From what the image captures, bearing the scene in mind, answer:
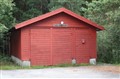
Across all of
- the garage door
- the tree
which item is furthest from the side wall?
the garage door

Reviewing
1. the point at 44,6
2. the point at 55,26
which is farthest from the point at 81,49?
the point at 44,6

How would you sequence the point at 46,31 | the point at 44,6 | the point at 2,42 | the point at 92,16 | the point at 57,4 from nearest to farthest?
the point at 46,31, the point at 92,16, the point at 2,42, the point at 57,4, the point at 44,6

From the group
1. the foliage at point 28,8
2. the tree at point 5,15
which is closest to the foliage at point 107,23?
the tree at point 5,15

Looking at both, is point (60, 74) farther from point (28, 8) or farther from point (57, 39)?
point (28, 8)

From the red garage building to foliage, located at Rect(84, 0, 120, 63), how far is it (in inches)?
38.5

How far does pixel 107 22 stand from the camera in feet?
66.6

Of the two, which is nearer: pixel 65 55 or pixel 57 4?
pixel 65 55

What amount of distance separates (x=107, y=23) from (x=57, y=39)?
3795mm

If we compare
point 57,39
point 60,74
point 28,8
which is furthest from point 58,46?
point 28,8

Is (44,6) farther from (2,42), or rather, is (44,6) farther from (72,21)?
(72,21)

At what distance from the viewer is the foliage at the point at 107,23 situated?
738 inches

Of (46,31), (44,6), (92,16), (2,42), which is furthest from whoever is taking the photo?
(44,6)

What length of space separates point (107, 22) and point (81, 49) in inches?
105

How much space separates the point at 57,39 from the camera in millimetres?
19828
